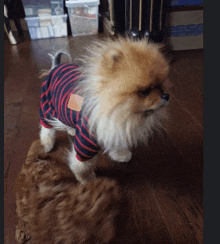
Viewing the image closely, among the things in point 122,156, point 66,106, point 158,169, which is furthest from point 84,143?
point 158,169

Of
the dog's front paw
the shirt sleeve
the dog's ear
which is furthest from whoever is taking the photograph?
the dog's front paw

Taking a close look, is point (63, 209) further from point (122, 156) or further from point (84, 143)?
point (122, 156)

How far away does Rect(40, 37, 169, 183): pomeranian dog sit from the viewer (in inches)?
25.9

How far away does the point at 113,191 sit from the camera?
877 millimetres

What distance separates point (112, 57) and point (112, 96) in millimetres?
123

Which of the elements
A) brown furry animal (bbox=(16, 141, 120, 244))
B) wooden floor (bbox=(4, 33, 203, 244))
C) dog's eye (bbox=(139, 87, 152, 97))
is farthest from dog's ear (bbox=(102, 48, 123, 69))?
wooden floor (bbox=(4, 33, 203, 244))

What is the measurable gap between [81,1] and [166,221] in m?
2.50

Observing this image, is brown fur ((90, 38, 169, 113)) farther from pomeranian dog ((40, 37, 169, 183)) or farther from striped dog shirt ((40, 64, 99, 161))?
striped dog shirt ((40, 64, 99, 161))

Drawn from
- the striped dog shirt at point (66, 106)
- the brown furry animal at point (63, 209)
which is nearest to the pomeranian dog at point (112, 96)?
the striped dog shirt at point (66, 106)

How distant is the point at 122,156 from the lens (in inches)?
42.3

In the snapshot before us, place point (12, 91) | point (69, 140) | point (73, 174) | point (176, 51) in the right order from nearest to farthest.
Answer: point (73, 174), point (69, 140), point (12, 91), point (176, 51)

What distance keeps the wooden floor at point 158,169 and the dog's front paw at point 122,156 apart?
4 cm

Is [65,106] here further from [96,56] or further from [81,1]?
[81,1]

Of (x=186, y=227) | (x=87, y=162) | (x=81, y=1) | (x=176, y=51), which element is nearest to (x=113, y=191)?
(x=87, y=162)
